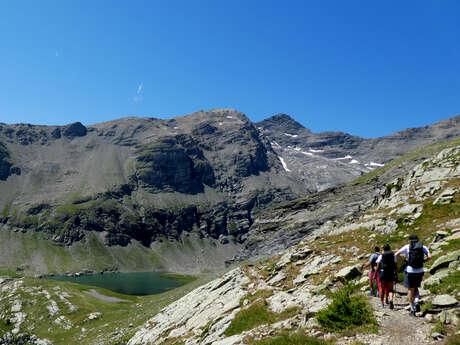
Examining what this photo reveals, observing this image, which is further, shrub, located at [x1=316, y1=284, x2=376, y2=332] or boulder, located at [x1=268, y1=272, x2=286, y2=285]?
boulder, located at [x1=268, y1=272, x2=286, y2=285]

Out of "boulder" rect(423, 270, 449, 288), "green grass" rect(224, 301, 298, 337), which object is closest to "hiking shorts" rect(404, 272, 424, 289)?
"boulder" rect(423, 270, 449, 288)

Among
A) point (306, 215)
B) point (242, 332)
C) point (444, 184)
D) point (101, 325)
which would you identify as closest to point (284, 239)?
point (306, 215)

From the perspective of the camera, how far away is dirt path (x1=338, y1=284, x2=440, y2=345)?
10873 mm

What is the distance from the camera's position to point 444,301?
11.8 meters

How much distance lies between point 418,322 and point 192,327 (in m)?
17.8

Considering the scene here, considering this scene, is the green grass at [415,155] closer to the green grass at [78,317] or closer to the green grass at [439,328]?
the green grass at [78,317]

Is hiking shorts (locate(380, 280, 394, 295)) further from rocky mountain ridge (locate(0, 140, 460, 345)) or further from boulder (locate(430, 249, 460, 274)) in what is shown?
boulder (locate(430, 249, 460, 274))

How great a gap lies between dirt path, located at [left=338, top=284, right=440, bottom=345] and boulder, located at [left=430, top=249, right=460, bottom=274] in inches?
121

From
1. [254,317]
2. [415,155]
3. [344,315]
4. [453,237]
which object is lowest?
[254,317]

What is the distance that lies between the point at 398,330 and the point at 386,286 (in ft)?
9.04

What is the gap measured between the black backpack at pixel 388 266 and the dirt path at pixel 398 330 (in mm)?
1367

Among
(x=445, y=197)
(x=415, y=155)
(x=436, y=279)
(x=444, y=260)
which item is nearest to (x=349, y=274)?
(x=444, y=260)

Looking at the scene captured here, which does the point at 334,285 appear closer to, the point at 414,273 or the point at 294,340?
the point at 414,273

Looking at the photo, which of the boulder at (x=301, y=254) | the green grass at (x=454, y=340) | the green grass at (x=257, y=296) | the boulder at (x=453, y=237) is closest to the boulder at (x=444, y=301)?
the green grass at (x=454, y=340)
